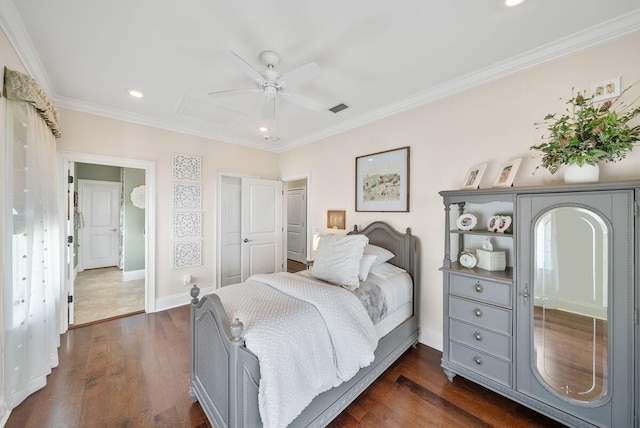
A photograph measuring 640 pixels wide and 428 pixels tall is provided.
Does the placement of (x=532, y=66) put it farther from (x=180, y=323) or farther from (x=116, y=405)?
(x=180, y=323)

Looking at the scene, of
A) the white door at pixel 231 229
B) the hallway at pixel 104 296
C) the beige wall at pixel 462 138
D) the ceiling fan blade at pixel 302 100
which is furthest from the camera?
the white door at pixel 231 229

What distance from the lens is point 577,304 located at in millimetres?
1520

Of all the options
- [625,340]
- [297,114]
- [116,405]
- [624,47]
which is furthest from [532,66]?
[116,405]

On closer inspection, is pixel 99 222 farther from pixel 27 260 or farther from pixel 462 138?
pixel 462 138

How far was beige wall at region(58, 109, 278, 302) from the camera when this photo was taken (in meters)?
2.88

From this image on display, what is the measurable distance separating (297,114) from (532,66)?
232 cm

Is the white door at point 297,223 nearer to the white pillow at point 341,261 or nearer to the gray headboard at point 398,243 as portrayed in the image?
the gray headboard at point 398,243

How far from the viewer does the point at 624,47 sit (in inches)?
64.6

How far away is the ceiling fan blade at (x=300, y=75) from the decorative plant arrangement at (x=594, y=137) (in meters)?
1.62

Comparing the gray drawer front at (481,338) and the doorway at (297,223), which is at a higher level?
the doorway at (297,223)

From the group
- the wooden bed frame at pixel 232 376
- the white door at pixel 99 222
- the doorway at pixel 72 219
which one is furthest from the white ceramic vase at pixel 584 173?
the white door at pixel 99 222

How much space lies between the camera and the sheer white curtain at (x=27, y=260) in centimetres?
161

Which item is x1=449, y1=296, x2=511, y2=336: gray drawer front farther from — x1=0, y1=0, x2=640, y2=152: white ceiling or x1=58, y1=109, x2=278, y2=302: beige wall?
x1=58, y1=109, x2=278, y2=302: beige wall

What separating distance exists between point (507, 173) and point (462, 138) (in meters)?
0.59
